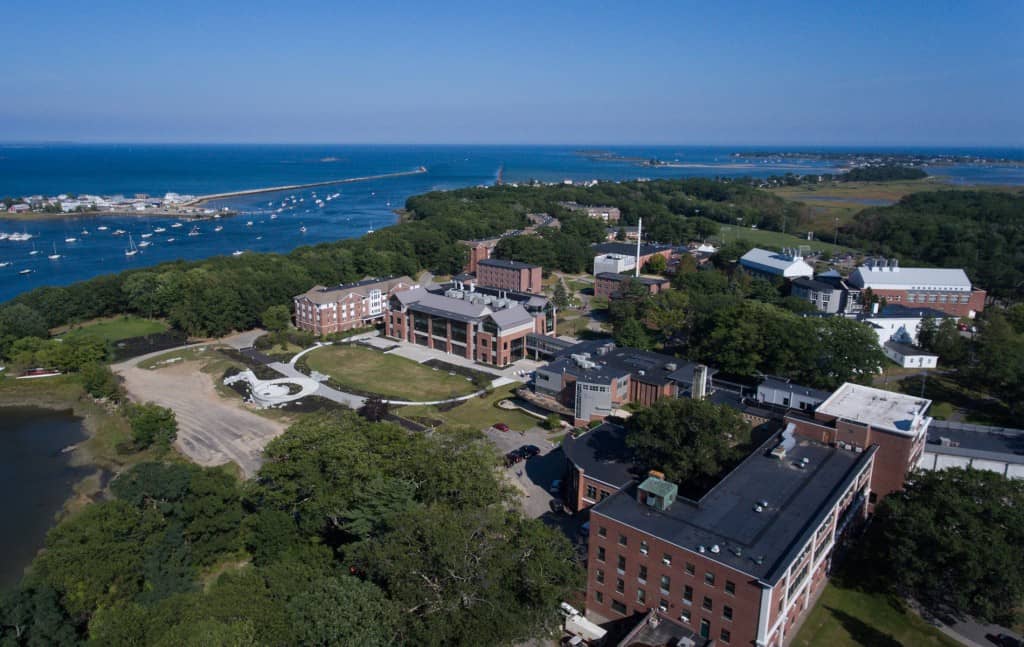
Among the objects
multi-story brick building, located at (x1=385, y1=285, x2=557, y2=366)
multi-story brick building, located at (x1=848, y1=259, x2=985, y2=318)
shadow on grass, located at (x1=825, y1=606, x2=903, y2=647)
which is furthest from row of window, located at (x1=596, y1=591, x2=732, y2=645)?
multi-story brick building, located at (x1=848, y1=259, x2=985, y2=318)

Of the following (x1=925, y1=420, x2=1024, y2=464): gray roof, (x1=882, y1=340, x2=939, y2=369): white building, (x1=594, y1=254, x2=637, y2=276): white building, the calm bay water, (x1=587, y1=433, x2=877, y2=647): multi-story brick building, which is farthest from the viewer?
(x1=594, y1=254, x2=637, y2=276): white building

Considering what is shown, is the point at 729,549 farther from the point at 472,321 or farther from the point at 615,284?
the point at 615,284

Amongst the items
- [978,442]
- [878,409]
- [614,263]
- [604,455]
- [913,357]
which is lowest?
[913,357]

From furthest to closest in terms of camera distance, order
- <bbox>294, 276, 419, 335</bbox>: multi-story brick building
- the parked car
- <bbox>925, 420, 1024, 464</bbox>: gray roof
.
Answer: <bbox>294, 276, 419, 335</bbox>: multi-story brick building < the parked car < <bbox>925, 420, 1024, 464</bbox>: gray roof

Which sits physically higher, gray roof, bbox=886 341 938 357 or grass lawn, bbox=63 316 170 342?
gray roof, bbox=886 341 938 357

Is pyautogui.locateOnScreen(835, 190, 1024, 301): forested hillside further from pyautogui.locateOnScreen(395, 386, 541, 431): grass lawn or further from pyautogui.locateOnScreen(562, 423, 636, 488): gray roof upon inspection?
pyautogui.locateOnScreen(562, 423, 636, 488): gray roof

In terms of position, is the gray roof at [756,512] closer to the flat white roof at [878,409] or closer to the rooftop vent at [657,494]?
the rooftop vent at [657,494]

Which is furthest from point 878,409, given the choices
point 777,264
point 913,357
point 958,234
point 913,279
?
point 958,234

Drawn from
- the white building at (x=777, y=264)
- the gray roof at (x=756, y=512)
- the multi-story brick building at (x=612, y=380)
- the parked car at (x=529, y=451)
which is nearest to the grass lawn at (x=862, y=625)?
the gray roof at (x=756, y=512)
